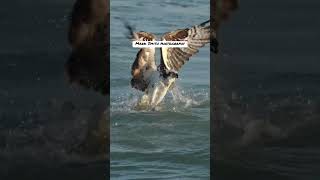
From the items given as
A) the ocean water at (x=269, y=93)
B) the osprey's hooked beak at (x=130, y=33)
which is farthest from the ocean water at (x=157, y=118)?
the ocean water at (x=269, y=93)

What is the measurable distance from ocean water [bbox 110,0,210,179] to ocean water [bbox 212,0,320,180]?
0.15m

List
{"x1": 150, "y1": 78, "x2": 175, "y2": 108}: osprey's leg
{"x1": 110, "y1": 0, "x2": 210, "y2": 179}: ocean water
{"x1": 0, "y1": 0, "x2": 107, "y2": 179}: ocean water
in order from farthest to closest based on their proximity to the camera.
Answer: {"x1": 150, "y1": 78, "x2": 175, "y2": 108}: osprey's leg
{"x1": 110, "y1": 0, "x2": 210, "y2": 179}: ocean water
{"x1": 0, "y1": 0, "x2": 107, "y2": 179}: ocean water

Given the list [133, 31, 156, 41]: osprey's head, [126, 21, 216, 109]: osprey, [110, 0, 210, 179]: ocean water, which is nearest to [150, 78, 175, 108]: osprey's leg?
[126, 21, 216, 109]: osprey

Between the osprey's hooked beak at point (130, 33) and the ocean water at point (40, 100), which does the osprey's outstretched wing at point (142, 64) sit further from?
the ocean water at point (40, 100)

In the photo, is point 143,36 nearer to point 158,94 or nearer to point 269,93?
point 158,94

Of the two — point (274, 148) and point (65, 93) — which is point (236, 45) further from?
point (65, 93)

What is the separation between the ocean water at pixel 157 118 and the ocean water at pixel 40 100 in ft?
0.58

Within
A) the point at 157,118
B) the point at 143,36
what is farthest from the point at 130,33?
the point at 157,118

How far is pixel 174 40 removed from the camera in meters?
5.63

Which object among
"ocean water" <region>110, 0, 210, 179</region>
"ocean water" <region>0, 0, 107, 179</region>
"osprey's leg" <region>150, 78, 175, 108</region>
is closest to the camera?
"ocean water" <region>0, 0, 107, 179</region>

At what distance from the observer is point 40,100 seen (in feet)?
18.0

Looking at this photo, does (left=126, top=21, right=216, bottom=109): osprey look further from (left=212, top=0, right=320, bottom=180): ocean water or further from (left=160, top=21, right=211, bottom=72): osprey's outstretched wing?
(left=212, top=0, right=320, bottom=180): ocean water

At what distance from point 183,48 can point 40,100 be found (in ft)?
4.14

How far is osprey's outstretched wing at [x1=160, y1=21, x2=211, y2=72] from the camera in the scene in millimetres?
5609
